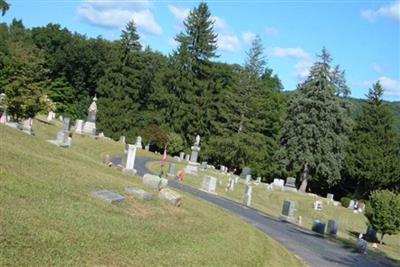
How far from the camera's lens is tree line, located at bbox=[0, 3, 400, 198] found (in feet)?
192

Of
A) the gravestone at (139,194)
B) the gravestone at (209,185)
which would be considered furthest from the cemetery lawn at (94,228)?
the gravestone at (209,185)

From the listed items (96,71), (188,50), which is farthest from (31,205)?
(96,71)

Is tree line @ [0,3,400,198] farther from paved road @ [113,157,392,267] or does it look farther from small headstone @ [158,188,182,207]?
small headstone @ [158,188,182,207]

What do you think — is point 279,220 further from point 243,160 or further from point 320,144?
point 243,160

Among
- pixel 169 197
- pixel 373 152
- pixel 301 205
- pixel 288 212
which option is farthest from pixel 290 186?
pixel 169 197

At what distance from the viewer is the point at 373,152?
2434 inches

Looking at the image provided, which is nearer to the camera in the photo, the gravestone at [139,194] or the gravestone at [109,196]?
the gravestone at [109,196]

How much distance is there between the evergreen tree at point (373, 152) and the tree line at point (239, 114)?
0.12 m

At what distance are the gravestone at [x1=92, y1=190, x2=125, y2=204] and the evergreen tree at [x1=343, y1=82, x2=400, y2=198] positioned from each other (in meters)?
51.5

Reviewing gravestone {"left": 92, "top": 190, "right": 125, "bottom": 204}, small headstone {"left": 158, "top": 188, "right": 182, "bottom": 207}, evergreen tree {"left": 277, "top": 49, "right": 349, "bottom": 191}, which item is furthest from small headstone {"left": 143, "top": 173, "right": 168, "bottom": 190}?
evergreen tree {"left": 277, "top": 49, "right": 349, "bottom": 191}

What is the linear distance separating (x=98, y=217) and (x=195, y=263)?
2435 millimetres

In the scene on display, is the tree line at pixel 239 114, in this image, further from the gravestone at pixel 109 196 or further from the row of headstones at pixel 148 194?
the gravestone at pixel 109 196

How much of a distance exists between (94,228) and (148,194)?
15.8ft

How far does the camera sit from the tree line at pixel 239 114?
2304 inches
